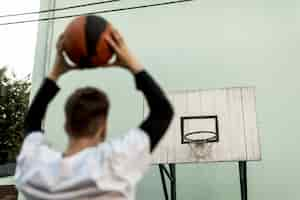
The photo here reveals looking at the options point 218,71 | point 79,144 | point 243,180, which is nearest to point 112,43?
point 79,144

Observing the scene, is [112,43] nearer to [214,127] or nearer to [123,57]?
[123,57]

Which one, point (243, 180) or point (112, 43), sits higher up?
point (112, 43)

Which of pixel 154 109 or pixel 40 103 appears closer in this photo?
pixel 154 109

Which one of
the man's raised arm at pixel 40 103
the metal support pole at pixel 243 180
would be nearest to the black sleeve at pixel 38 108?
the man's raised arm at pixel 40 103

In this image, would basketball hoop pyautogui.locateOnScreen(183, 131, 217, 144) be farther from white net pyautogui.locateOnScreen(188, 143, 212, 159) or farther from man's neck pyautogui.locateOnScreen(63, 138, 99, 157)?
man's neck pyautogui.locateOnScreen(63, 138, 99, 157)

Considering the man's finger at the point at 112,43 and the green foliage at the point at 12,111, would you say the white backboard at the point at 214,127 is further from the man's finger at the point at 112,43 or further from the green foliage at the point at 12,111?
the green foliage at the point at 12,111

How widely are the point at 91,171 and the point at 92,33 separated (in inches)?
22.5

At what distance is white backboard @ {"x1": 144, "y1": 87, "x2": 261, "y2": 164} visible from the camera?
13.8 feet

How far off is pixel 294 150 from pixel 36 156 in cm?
421

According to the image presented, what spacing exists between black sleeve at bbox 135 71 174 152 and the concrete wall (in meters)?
3.98

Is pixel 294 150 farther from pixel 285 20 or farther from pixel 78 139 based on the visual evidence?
pixel 78 139

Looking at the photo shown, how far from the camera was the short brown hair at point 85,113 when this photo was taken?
1.00 metres

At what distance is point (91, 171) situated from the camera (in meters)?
0.92

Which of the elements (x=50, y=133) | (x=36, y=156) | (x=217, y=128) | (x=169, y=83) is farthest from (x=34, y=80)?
(x=36, y=156)
